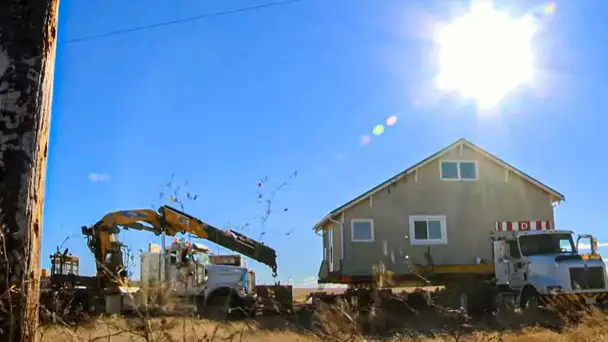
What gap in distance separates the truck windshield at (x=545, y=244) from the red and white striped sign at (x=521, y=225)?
5.94m

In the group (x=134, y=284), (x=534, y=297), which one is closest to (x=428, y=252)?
(x=534, y=297)

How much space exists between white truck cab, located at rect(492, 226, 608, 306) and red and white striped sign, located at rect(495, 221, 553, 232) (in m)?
5.13

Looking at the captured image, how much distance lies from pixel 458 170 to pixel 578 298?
9.63 m

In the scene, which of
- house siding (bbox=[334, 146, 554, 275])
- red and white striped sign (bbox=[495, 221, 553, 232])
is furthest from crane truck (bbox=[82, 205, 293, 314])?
red and white striped sign (bbox=[495, 221, 553, 232])

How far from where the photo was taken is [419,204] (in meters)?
26.1

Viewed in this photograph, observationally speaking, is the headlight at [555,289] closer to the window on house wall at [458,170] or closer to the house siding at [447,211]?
the house siding at [447,211]

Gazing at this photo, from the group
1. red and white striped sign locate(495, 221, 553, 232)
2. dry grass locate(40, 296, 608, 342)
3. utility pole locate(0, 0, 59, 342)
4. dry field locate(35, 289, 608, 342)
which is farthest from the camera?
red and white striped sign locate(495, 221, 553, 232)

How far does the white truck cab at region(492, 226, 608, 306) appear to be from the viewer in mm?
18422

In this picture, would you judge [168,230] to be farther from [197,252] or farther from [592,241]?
[592,241]

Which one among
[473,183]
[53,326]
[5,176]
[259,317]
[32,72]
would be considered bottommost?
[259,317]

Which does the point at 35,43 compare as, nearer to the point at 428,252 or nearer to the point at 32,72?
the point at 32,72

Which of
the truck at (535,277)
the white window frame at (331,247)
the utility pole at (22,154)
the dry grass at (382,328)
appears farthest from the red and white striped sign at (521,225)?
the utility pole at (22,154)

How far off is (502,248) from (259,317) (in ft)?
27.8

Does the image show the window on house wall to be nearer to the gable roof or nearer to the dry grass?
the gable roof
